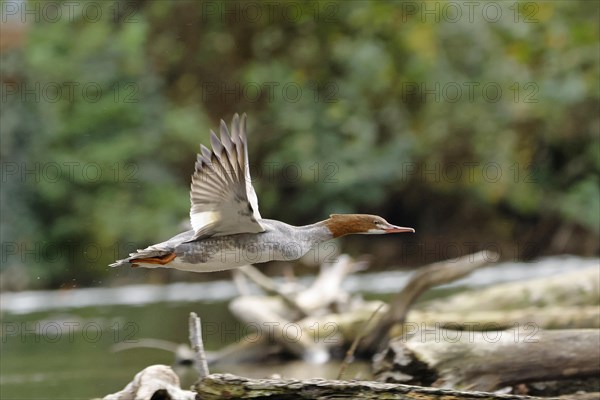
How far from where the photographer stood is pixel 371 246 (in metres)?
20.1

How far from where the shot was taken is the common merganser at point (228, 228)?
4.90m

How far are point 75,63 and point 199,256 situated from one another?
18.1 meters

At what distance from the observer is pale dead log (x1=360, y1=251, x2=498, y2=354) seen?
8.23m

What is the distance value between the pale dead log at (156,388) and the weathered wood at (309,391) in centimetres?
77

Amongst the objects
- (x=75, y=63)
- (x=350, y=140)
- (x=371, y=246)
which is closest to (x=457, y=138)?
(x=350, y=140)

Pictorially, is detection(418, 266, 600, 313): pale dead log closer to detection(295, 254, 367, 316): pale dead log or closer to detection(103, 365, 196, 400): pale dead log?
detection(295, 254, 367, 316): pale dead log

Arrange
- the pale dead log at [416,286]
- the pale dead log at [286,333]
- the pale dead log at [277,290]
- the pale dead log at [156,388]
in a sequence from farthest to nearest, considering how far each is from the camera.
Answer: the pale dead log at [277,290], the pale dead log at [286,333], the pale dead log at [416,286], the pale dead log at [156,388]

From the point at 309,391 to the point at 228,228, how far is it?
0.94 metres

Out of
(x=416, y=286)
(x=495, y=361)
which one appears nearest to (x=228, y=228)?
(x=495, y=361)

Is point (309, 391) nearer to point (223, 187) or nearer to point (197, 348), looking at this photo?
point (197, 348)

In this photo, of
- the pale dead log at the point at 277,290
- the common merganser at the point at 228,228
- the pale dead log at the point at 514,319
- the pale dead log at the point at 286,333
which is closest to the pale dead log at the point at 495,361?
the pale dead log at the point at 514,319

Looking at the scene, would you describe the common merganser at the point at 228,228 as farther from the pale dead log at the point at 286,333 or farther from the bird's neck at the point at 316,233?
the pale dead log at the point at 286,333

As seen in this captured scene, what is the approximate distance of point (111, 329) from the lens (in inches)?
468

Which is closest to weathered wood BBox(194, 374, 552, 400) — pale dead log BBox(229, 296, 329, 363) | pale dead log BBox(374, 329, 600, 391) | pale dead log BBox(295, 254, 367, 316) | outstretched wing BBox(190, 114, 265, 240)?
outstretched wing BBox(190, 114, 265, 240)
